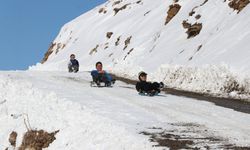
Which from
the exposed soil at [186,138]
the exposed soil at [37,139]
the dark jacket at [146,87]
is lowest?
the exposed soil at [37,139]

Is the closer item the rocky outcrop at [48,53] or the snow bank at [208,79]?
the snow bank at [208,79]

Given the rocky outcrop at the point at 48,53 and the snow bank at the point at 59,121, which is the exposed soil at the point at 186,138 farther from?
the rocky outcrop at the point at 48,53

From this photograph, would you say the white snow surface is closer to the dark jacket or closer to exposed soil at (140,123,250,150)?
exposed soil at (140,123,250,150)

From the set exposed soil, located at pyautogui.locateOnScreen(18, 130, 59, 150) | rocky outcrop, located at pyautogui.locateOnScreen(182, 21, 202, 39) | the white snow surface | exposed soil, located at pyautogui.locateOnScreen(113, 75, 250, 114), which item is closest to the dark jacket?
the white snow surface

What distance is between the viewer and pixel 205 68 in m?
23.0

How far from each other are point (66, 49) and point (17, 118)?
5058 centimetres

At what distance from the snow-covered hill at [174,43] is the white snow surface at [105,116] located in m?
4.89

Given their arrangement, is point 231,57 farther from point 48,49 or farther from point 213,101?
point 48,49

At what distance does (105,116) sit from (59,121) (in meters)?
1.25

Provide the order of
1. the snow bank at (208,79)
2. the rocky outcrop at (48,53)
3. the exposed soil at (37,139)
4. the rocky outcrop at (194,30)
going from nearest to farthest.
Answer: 1. the exposed soil at (37,139)
2. the snow bank at (208,79)
3. the rocky outcrop at (194,30)
4. the rocky outcrop at (48,53)

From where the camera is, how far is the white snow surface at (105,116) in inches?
433

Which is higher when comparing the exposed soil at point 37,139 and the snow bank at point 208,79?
the snow bank at point 208,79

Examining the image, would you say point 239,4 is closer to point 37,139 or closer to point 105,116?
point 105,116

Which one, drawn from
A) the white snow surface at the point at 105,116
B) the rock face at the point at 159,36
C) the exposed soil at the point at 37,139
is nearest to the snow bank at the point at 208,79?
the rock face at the point at 159,36
